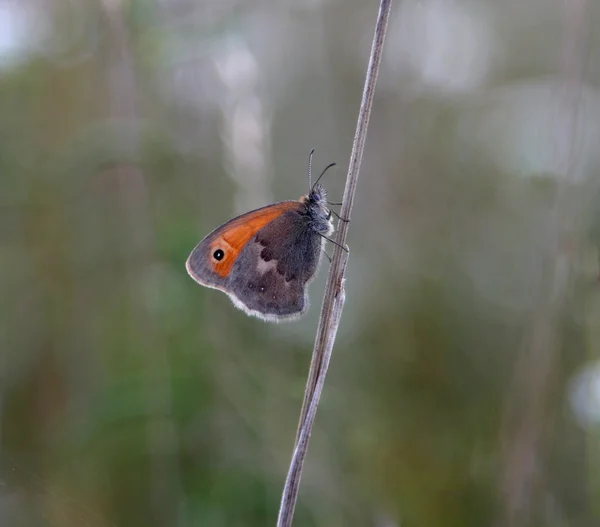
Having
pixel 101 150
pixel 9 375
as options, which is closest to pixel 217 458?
pixel 9 375

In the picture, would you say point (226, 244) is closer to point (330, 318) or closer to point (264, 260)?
point (264, 260)

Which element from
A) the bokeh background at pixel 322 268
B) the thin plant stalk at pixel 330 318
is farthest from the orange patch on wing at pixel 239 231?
the thin plant stalk at pixel 330 318

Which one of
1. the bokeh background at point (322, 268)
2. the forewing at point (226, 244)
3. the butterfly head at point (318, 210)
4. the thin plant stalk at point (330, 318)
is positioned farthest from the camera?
the butterfly head at point (318, 210)

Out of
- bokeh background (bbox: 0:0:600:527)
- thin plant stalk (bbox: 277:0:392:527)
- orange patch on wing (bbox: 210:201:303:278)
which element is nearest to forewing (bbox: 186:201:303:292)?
orange patch on wing (bbox: 210:201:303:278)

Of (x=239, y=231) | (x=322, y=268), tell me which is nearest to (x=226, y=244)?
(x=239, y=231)

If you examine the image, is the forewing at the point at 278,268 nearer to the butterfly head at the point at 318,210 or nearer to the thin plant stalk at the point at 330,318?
the butterfly head at the point at 318,210

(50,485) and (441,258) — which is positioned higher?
(441,258)

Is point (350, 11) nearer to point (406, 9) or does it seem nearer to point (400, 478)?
point (406, 9)

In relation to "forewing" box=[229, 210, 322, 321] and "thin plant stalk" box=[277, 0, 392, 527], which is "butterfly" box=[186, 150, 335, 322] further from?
"thin plant stalk" box=[277, 0, 392, 527]
